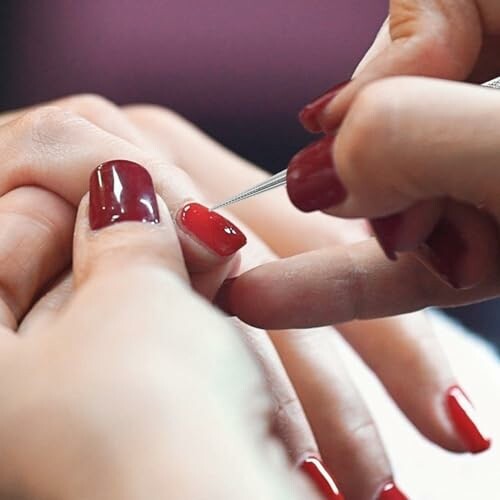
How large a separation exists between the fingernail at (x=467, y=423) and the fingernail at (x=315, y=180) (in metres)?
0.33

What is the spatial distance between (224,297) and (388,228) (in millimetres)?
170

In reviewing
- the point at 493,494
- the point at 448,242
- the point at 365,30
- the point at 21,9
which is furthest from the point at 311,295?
the point at 21,9

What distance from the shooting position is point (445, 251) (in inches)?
20.1

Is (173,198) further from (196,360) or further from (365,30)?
(365,30)

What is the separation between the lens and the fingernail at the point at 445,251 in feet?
1.65

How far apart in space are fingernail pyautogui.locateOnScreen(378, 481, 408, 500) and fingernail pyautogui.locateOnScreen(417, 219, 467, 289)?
0.21 meters


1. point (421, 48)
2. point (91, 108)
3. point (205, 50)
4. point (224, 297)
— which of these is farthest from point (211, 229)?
point (205, 50)

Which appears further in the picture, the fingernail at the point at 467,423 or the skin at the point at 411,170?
the fingernail at the point at 467,423

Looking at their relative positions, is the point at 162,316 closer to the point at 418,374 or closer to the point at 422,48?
the point at 422,48

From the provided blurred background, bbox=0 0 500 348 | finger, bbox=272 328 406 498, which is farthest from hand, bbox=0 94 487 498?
blurred background, bbox=0 0 500 348

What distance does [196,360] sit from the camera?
0.37 meters

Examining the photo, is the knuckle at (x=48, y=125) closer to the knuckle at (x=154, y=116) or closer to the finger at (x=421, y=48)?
the finger at (x=421, y=48)

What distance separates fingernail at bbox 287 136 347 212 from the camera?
43cm

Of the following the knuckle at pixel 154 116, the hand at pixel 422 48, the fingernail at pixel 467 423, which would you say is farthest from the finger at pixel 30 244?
the knuckle at pixel 154 116
